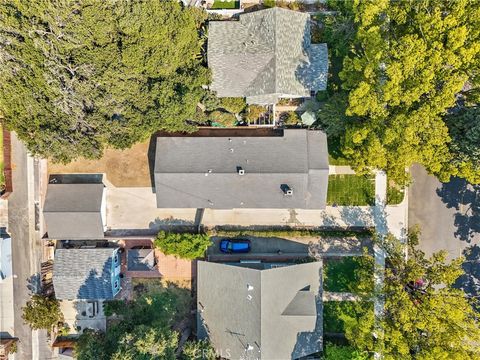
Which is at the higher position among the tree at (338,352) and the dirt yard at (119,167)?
the dirt yard at (119,167)

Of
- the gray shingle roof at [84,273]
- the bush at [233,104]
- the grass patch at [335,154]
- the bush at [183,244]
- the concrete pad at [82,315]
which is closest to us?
the bush at [233,104]

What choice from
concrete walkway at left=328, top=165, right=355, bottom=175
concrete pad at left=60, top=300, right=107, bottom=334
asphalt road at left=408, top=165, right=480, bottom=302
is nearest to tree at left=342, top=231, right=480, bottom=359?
asphalt road at left=408, top=165, right=480, bottom=302

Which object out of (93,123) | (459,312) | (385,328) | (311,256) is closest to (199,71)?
(93,123)

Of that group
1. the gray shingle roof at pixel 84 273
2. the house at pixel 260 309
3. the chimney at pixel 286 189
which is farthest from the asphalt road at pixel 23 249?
the chimney at pixel 286 189

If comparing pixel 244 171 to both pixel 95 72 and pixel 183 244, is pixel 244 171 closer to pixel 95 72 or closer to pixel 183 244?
pixel 183 244

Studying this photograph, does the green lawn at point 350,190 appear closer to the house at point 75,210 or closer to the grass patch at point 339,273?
the grass patch at point 339,273

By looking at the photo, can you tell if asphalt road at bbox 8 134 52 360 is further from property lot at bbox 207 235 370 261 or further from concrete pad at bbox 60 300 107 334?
property lot at bbox 207 235 370 261
